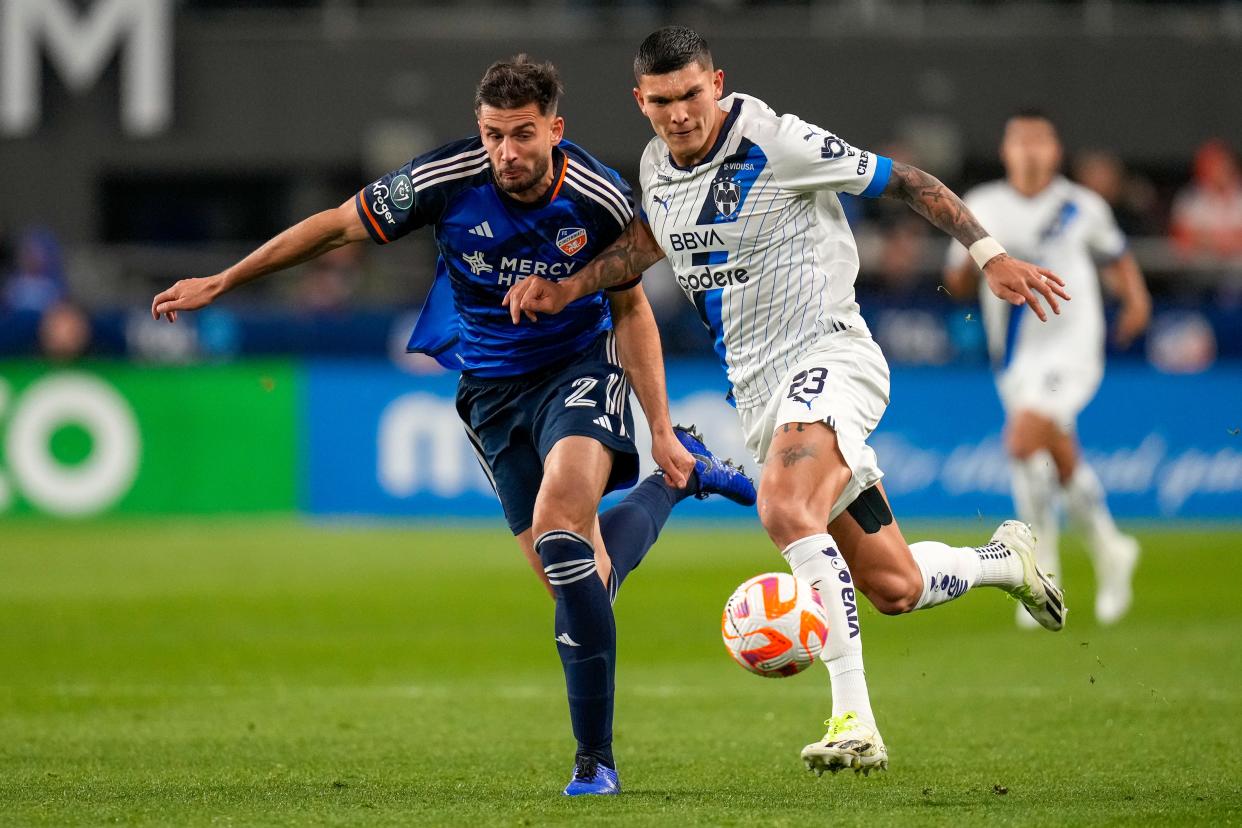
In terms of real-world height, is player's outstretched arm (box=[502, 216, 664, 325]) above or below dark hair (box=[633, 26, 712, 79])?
below

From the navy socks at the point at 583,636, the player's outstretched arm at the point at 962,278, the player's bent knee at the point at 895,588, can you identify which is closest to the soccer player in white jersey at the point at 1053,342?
the player's outstretched arm at the point at 962,278

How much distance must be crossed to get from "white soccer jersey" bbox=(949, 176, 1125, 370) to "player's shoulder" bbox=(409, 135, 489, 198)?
17.0 ft

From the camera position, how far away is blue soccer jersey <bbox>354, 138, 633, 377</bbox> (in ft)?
20.5

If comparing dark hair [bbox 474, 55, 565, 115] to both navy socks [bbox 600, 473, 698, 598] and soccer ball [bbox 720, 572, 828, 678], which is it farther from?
soccer ball [bbox 720, 572, 828, 678]

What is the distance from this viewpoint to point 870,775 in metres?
6.18

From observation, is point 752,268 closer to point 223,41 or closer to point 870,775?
point 870,775

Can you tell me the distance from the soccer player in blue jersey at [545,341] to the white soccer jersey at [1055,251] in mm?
4480

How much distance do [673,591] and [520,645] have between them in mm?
2409

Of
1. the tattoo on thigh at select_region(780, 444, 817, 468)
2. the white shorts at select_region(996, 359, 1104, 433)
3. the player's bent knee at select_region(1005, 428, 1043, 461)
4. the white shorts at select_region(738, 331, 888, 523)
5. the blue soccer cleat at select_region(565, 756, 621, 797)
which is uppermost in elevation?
the white shorts at select_region(996, 359, 1104, 433)

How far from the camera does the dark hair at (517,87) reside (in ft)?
19.6

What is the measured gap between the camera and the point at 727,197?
6223 mm

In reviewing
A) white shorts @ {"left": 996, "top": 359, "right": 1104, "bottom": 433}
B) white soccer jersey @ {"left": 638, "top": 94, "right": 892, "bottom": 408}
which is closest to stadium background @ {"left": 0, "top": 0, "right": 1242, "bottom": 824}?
white shorts @ {"left": 996, "top": 359, "right": 1104, "bottom": 433}

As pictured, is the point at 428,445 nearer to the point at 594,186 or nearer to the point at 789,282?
the point at 594,186

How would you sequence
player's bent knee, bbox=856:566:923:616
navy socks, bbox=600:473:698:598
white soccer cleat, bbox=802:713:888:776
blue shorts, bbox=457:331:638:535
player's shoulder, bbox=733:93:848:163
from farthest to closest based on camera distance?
1. navy socks, bbox=600:473:698:598
2. player's bent knee, bbox=856:566:923:616
3. blue shorts, bbox=457:331:638:535
4. player's shoulder, bbox=733:93:848:163
5. white soccer cleat, bbox=802:713:888:776
